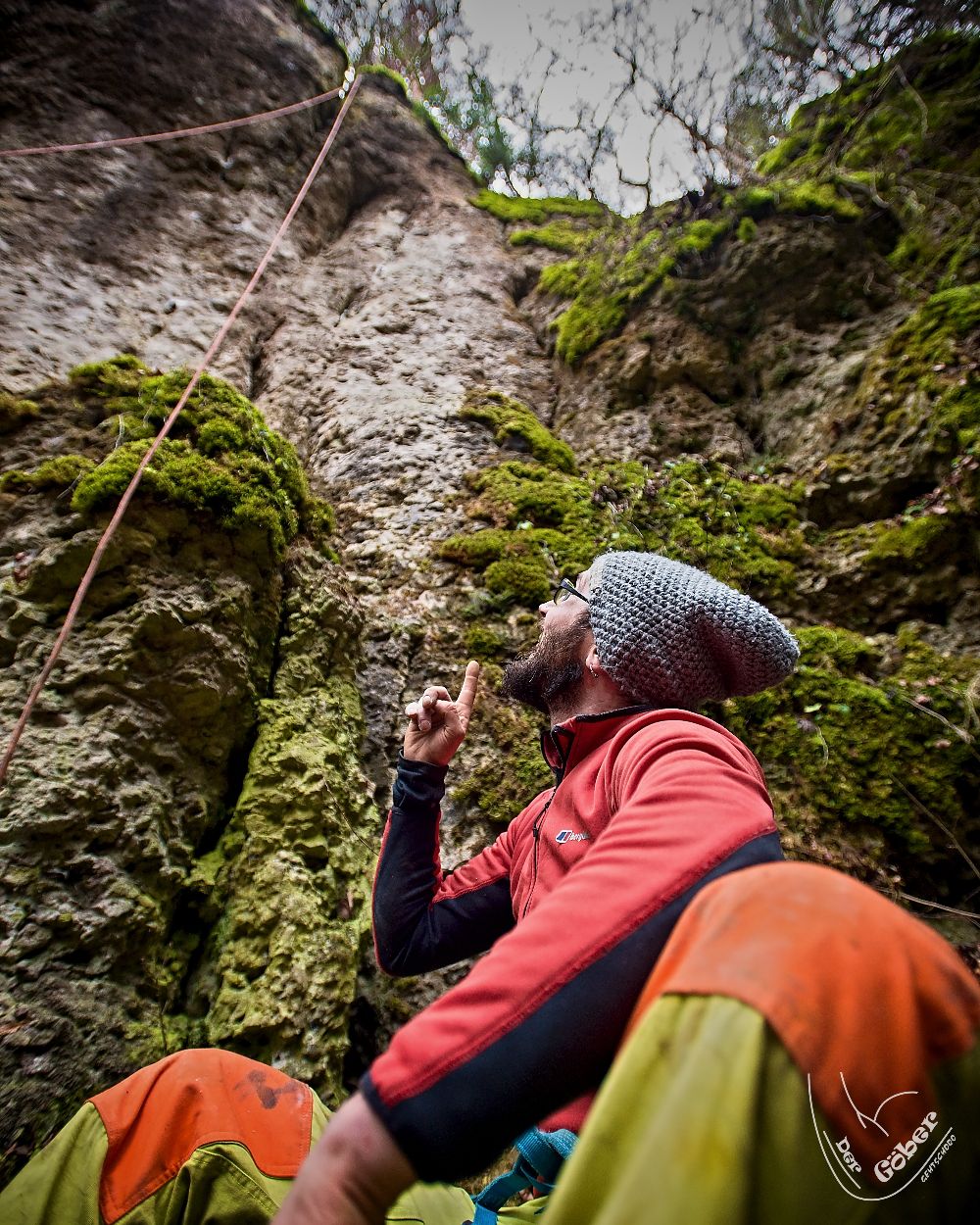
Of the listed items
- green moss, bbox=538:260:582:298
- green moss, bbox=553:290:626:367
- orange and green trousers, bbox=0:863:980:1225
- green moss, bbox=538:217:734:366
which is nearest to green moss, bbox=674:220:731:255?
green moss, bbox=538:217:734:366

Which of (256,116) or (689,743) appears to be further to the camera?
(256,116)

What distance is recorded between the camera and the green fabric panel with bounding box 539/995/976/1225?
583 mm

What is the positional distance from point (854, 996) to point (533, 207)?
1037cm

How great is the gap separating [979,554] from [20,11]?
1002cm

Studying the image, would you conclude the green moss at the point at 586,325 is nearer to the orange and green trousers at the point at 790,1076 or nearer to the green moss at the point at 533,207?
the green moss at the point at 533,207

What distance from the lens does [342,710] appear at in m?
2.87

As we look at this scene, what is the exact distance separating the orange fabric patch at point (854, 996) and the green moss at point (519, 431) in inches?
168

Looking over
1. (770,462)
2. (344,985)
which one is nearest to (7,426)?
(344,985)

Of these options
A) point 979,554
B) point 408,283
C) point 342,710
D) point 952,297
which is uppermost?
point 408,283

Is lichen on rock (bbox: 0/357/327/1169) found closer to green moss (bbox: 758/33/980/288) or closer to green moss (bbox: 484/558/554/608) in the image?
green moss (bbox: 484/558/554/608)

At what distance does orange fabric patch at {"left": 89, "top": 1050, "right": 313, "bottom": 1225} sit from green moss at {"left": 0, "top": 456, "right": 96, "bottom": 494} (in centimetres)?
217

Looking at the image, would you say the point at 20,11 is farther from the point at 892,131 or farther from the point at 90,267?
the point at 892,131

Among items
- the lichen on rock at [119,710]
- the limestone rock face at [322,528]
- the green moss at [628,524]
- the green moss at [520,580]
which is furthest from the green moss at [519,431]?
the lichen on rock at [119,710]

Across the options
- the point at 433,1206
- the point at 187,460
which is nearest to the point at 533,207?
the point at 187,460
